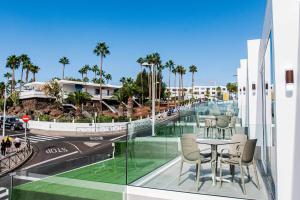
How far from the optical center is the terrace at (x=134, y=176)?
17.6 feet

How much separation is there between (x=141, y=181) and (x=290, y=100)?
400 centimetres

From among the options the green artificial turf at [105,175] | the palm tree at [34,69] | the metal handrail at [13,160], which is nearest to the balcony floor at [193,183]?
the green artificial turf at [105,175]

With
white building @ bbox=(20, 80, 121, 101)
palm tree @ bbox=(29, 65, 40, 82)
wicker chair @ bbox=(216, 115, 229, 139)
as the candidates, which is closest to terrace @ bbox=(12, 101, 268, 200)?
wicker chair @ bbox=(216, 115, 229, 139)

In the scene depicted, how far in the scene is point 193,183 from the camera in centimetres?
643

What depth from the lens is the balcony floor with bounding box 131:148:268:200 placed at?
580 cm

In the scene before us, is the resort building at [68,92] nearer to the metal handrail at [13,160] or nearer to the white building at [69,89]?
the white building at [69,89]

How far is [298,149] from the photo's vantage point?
4168 mm

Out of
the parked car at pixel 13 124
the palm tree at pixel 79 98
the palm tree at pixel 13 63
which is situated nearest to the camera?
the parked car at pixel 13 124

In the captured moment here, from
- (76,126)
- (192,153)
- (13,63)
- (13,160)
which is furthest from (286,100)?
(13,63)

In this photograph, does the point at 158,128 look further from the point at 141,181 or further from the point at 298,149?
the point at 298,149

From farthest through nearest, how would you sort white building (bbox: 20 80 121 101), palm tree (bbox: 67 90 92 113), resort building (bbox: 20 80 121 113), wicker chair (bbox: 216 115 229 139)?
white building (bbox: 20 80 121 101), resort building (bbox: 20 80 121 113), palm tree (bbox: 67 90 92 113), wicker chair (bbox: 216 115 229 139)

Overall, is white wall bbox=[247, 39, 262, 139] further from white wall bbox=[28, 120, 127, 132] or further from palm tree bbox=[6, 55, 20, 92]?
palm tree bbox=[6, 55, 20, 92]

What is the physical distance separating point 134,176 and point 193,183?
4.86 feet

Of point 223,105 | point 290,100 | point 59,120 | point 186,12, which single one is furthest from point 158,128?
point 59,120
